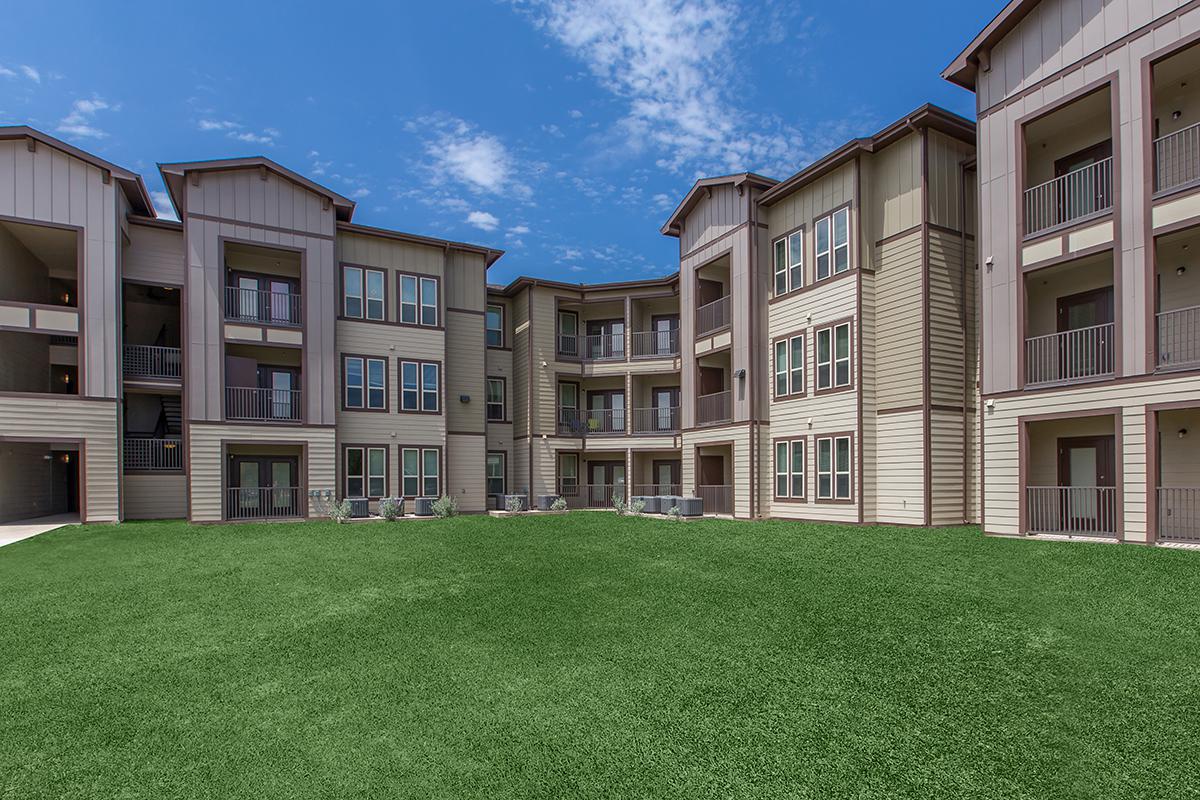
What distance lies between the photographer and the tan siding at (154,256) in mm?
21922

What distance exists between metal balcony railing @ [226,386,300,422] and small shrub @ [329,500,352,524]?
3209 millimetres

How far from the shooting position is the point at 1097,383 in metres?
13.4

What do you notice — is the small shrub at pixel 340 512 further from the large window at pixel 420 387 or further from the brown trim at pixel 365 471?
the large window at pixel 420 387

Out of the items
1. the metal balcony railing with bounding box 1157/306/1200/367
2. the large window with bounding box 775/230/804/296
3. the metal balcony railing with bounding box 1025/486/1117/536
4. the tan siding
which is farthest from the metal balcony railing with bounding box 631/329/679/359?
the metal balcony railing with bounding box 1157/306/1200/367

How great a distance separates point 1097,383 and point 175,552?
19.3m

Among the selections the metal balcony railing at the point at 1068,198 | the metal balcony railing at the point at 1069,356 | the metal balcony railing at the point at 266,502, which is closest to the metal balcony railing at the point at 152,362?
the metal balcony railing at the point at 266,502

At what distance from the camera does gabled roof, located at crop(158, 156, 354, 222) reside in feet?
68.1

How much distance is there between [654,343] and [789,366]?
31.7 ft

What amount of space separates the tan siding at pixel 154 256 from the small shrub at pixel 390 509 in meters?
9.76

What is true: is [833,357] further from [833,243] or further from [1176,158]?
[1176,158]

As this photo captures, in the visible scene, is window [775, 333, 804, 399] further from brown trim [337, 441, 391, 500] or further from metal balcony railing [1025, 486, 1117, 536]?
brown trim [337, 441, 391, 500]

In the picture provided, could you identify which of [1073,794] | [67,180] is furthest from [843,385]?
[67,180]

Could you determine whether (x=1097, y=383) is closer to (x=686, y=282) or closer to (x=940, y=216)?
(x=940, y=216)

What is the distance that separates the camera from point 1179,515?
13.0 m
